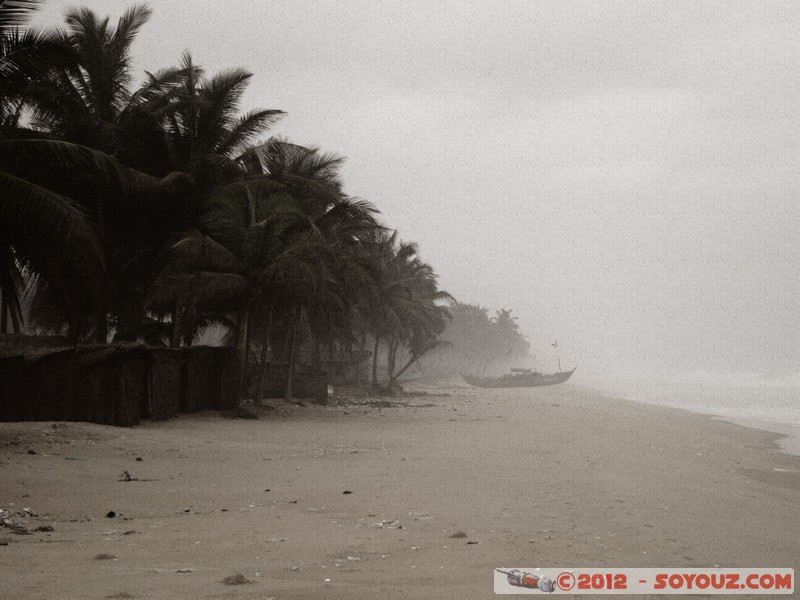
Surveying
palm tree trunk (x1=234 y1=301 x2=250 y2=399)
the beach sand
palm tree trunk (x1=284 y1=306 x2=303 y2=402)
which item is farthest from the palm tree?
Result: the beach sand

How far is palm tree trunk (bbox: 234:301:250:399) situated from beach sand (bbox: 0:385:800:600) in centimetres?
393

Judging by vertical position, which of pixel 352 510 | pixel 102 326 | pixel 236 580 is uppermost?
pixel 102 326

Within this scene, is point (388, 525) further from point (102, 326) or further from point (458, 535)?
point (102, 326)

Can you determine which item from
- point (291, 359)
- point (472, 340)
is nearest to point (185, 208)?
point (291, 359)

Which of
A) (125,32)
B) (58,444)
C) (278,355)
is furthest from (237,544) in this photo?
(278,355)

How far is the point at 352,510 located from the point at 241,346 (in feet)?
41.5

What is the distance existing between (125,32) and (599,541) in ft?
65.6

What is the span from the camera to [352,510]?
24.0ft

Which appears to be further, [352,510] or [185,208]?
[185,208]

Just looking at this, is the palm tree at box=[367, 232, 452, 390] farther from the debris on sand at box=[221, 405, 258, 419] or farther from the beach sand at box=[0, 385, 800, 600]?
the beach sand at box=[0, 385, 800, 600]

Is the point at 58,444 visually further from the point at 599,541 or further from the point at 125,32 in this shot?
the point at 125,32

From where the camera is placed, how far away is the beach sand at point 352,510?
4.66 m

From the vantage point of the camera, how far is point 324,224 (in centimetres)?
2339

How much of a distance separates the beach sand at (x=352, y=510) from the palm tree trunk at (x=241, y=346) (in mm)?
3926
